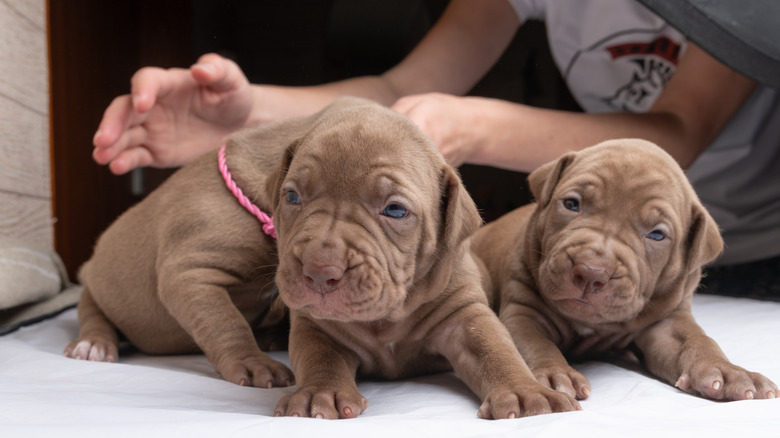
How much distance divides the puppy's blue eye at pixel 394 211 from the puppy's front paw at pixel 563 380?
0.76 meters

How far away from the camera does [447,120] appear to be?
3914 millimetres

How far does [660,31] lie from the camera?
Answer: 17.3 feet

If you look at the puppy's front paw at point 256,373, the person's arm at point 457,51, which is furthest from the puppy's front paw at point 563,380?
the person's arm at point 457,51

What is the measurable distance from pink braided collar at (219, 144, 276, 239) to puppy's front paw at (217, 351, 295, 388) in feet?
Answer: 1.92

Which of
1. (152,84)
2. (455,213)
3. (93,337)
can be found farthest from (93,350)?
(455,213)

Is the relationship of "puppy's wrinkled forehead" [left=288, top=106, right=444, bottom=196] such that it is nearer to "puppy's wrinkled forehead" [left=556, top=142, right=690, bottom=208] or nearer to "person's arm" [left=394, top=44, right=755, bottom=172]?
"puppy's wrinkled forehead" [left=556, top=142, right=690, bottom=208]

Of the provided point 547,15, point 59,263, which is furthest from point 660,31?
point 59,263

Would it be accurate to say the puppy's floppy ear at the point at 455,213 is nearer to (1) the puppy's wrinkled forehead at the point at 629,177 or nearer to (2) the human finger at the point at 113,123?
(1) the puppy's wrinkled forehead at the point at 629,177

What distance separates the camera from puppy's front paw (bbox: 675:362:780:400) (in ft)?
7.93

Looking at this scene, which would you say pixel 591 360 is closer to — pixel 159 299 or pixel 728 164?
pixel 159 299

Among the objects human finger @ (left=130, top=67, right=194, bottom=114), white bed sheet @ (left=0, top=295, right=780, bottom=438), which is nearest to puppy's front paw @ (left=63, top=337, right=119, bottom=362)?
white bed sheet @ (left=0, top=295, right=780, bottom=438)

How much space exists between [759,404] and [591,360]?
0.97 m

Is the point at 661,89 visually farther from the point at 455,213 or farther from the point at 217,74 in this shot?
the point at 455,213

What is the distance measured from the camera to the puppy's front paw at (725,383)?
2418 millimetres
